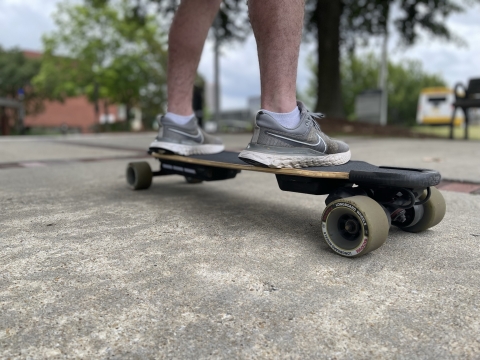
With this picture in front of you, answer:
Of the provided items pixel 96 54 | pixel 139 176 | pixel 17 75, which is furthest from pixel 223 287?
pixel 17 75

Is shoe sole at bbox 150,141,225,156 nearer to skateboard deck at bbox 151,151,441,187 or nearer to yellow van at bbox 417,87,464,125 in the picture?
skateboard deck at bbox 151,151,441,187

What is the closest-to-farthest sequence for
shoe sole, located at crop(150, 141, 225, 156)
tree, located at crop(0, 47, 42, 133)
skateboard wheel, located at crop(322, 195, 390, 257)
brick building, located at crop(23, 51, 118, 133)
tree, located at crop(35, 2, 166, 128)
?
skateboard wheel, located at crop(322, 195, 390, 257)
shoe sole, located at crop(150, 141, 225, 156)
tree, located at crop(35, 2, 166, 128)
tree, located at crop(0, 47, 42, 133)
brick building, located at crop(23, 51, 118, 133)

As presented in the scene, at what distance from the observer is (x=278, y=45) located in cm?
167

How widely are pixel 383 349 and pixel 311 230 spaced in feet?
2.75

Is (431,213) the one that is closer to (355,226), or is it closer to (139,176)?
(355,226)

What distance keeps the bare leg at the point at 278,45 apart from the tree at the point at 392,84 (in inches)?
1769

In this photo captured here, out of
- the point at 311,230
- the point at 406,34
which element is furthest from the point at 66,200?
the point at 406,34

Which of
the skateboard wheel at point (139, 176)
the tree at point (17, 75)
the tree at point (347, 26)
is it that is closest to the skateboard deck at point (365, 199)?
the skateboard wheel at point (139, 176)

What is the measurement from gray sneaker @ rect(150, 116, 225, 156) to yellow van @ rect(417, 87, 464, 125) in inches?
1207

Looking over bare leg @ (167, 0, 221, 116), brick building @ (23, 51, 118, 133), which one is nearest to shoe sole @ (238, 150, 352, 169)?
bare leg @ (167, 0, 221, 116)

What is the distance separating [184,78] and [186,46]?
174mm

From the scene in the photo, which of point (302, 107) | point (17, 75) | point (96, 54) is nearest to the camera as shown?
point (302, 107)

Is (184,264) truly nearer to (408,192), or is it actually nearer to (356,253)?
(356,253)

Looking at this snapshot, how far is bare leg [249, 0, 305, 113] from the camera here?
1643 mm
